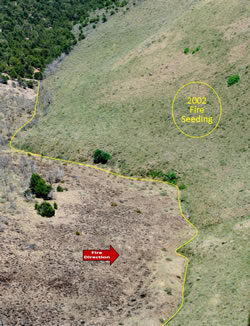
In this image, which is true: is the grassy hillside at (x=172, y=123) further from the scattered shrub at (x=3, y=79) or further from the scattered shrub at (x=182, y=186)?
the scattered shrub at (x=3, y=79)

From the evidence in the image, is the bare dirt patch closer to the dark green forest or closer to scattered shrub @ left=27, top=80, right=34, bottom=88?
scattered shrub @ left=27, top=80, right=34, bottom=88

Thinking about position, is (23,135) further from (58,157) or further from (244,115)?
(244,115)

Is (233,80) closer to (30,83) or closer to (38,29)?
(30,83)

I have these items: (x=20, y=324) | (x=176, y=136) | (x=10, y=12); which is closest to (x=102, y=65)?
(x=176, y=136)

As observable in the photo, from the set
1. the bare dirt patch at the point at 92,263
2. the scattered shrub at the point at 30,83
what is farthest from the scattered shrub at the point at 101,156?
the scattered shrub at the point at 30,83

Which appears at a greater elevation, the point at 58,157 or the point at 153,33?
the point at 153,33
